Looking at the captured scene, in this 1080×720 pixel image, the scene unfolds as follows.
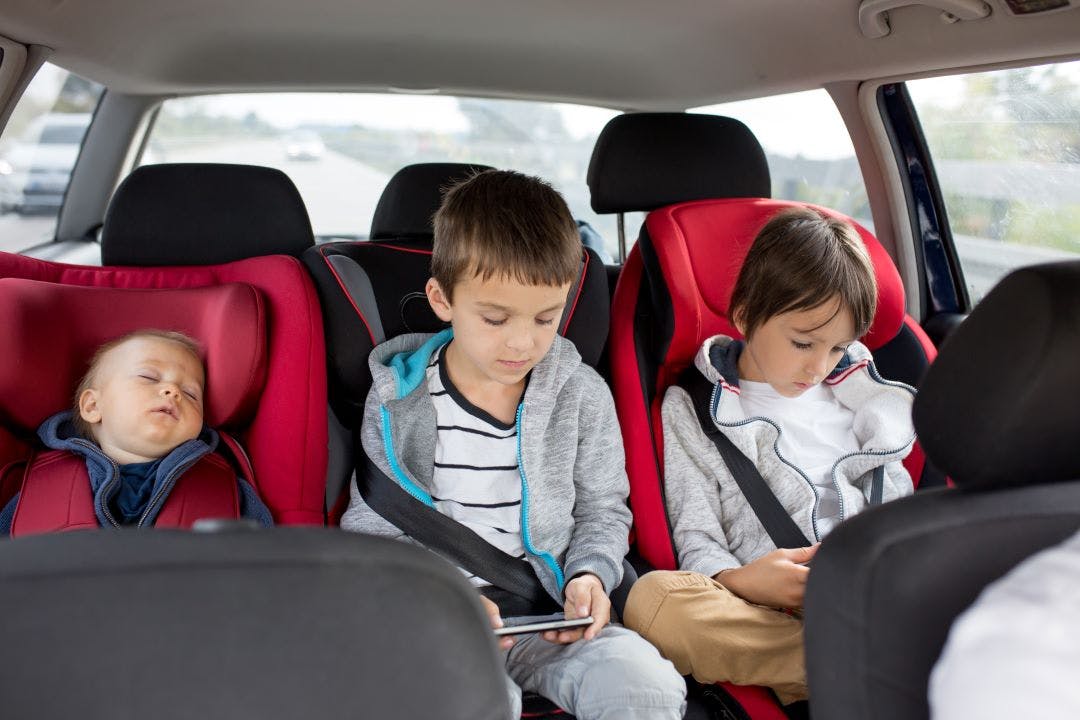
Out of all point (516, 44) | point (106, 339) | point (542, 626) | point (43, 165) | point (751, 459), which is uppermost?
point (516, 44)

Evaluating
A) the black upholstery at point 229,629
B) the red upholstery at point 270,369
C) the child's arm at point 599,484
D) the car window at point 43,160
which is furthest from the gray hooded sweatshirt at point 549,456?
the car window at point 43,160

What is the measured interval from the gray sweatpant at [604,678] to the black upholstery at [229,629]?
0.78m

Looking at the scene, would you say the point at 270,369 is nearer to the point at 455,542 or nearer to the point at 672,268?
the point at 455,542

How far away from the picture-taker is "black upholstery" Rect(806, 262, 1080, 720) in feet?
3.32

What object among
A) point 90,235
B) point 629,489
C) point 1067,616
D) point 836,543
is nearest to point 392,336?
point 629,489

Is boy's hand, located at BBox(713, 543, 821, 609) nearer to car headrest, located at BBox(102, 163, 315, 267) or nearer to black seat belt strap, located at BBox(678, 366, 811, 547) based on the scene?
black seat belt strap, located at BBox(678, 366, 811, 547)

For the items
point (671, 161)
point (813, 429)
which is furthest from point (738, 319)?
point (671, 161)

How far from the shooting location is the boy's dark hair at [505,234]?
5.94 feet

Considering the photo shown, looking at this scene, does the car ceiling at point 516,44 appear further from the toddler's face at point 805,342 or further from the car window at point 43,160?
the toddler's face at point 805,342

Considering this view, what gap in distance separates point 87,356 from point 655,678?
4.33ft

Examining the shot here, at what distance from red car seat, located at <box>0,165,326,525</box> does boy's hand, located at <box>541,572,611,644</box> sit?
56cm

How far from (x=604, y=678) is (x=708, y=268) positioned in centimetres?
106

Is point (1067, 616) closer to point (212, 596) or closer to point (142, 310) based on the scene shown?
point (212, 596)

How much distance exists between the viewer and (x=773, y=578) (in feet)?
5.96
